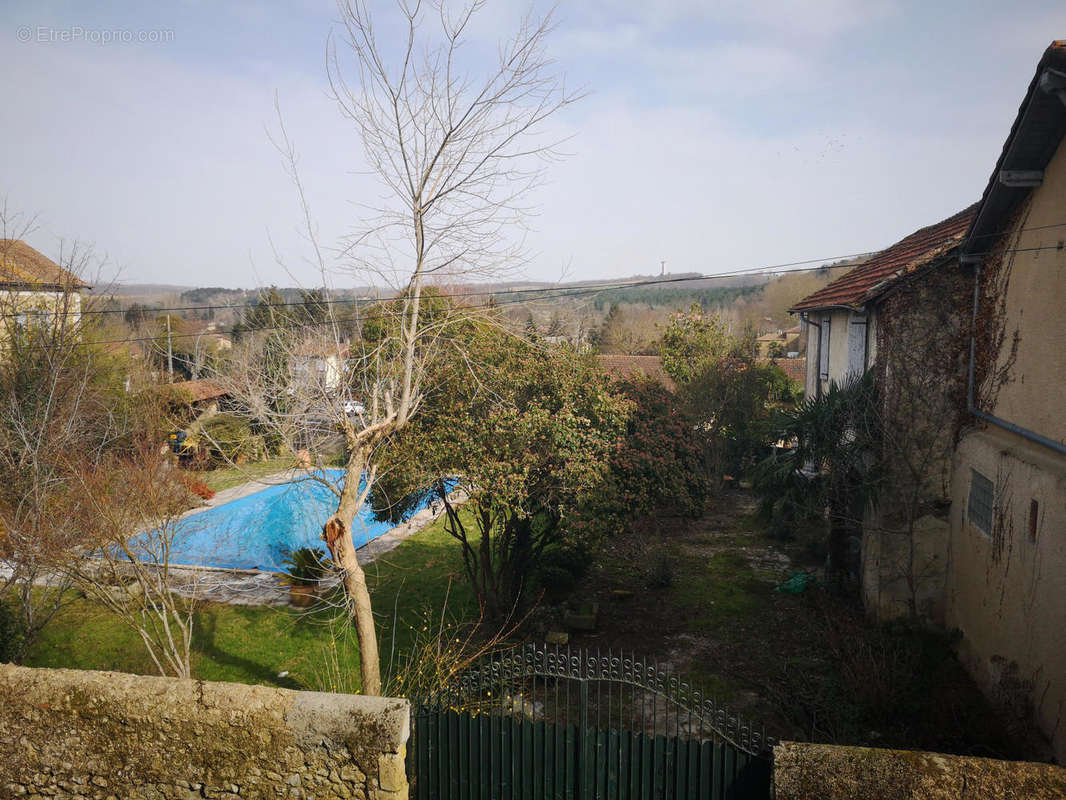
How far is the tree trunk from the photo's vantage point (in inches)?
293

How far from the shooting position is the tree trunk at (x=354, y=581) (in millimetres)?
7430

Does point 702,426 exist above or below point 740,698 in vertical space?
above

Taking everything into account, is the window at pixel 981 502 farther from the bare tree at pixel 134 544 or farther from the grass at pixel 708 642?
the bare tree at pixel 134 544

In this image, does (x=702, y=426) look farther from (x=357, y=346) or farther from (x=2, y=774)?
(x=2, y=774)

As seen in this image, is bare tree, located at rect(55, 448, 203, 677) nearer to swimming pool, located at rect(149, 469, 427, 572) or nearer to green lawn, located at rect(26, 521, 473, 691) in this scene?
green lawn, located at rect(26, 521, 473, 691)

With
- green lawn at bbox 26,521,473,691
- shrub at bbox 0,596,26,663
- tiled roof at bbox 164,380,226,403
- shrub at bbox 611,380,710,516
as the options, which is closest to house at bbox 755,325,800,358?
tiled roof at bbox 164,380,226,403

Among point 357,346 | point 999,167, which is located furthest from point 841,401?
point 357,346

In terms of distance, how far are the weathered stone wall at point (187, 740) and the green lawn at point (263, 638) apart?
370 centimetres

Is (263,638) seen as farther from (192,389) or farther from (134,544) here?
(192,389)

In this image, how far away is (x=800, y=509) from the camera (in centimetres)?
1180

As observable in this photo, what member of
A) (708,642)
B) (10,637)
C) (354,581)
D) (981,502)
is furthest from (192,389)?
(981,502)

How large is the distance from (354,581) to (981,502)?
8.42 meters

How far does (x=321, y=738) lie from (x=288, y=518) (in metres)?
14.3

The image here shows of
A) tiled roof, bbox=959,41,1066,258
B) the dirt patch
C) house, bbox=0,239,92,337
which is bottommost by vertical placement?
the dirt patch
